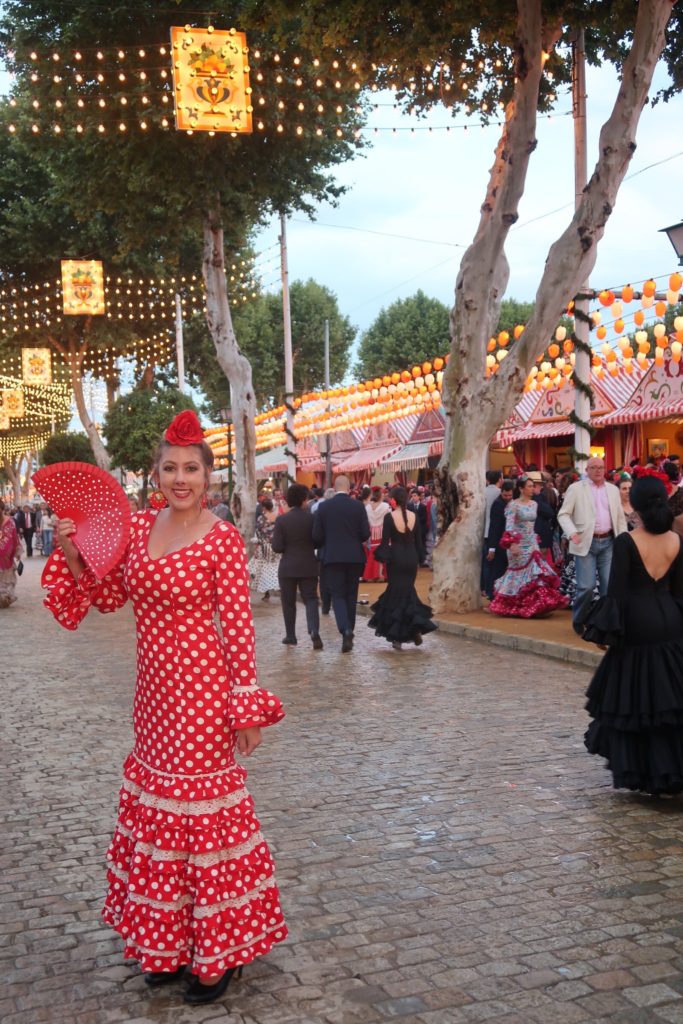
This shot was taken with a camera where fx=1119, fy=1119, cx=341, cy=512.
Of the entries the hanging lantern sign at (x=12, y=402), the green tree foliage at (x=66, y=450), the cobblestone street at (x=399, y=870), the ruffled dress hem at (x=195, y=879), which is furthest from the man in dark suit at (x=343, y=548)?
the hanging lantern sign at (x=12, y=402)

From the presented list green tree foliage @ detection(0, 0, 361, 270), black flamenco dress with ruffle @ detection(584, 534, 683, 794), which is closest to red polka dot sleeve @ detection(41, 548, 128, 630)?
black flamenco dress with ruffle @ detection(584, 534, 683, 794)

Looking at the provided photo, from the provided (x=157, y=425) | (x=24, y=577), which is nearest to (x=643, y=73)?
(x=24, y=577)

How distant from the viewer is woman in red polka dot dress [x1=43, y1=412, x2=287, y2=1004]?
3516 millimetres

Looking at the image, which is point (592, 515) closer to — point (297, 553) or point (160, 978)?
point (297, 553)

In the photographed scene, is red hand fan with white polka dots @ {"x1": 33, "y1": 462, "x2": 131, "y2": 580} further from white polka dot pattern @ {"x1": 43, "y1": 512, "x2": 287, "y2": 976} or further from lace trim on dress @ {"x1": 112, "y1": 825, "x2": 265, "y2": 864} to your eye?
lace trim on dress @ {"x1": 112, "y1": 825, "x2": 265, "y2": 864}

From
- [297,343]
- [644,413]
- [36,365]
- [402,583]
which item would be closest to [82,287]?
[36,365]

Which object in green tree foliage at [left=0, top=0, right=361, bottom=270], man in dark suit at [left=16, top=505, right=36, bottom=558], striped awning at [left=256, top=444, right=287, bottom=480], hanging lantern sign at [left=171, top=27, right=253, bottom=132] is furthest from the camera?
striped awning at [left=256, top=444, right=287, bottom=480]

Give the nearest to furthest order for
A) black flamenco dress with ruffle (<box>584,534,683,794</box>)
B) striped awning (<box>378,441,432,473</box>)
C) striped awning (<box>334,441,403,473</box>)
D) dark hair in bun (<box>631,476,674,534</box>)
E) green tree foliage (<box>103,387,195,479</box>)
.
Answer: black flamenco dress with ruffle (<box>584,534,683,794</box>), dark hair in bun (<box>631,476,674,534</box>), striped awning (<box>378,441,432,473</box>), striped awning (<box>334,441,403,473</box>), green tree foliage (<box>103,387,195,479</box>)

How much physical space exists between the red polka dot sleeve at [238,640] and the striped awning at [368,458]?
1142 inches

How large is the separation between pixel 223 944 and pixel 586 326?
12.8 metres

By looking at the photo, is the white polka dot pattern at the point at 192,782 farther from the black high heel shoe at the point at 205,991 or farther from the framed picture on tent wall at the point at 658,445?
the framed picture on tent wall at the point at 658,445

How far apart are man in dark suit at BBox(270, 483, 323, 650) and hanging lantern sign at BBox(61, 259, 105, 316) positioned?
17.9 meters

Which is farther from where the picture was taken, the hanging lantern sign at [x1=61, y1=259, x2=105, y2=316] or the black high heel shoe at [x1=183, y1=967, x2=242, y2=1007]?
the hanging lantern sign at [x1=61, y1=259, x2=105, y2=316]

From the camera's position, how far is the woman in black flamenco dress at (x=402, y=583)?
1205 cm
